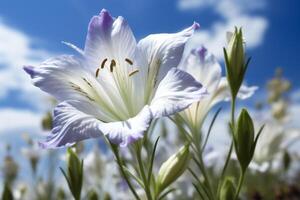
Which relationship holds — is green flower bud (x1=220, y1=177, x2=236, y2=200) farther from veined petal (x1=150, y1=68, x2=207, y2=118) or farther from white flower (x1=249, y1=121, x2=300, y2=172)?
white flower (x1=249, y1=121, x2=300, y2=172)

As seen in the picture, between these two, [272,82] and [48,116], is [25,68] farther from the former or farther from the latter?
[272,82]

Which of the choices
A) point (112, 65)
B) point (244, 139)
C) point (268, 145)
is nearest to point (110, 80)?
point (112, 65)

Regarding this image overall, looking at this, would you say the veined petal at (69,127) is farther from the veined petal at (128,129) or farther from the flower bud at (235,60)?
the flower bud at (235,60)

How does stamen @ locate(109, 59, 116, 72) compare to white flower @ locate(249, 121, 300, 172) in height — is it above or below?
above

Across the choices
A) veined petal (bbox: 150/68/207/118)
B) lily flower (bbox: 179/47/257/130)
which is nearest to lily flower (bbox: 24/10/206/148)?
veined petal (bbox: 150/68/207/118)

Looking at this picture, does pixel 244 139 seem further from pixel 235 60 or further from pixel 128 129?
pixel 128 129

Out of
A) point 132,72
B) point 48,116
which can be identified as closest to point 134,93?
point 132,72

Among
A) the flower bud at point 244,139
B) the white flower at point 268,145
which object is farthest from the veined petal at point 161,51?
the white flower at point 268,145
